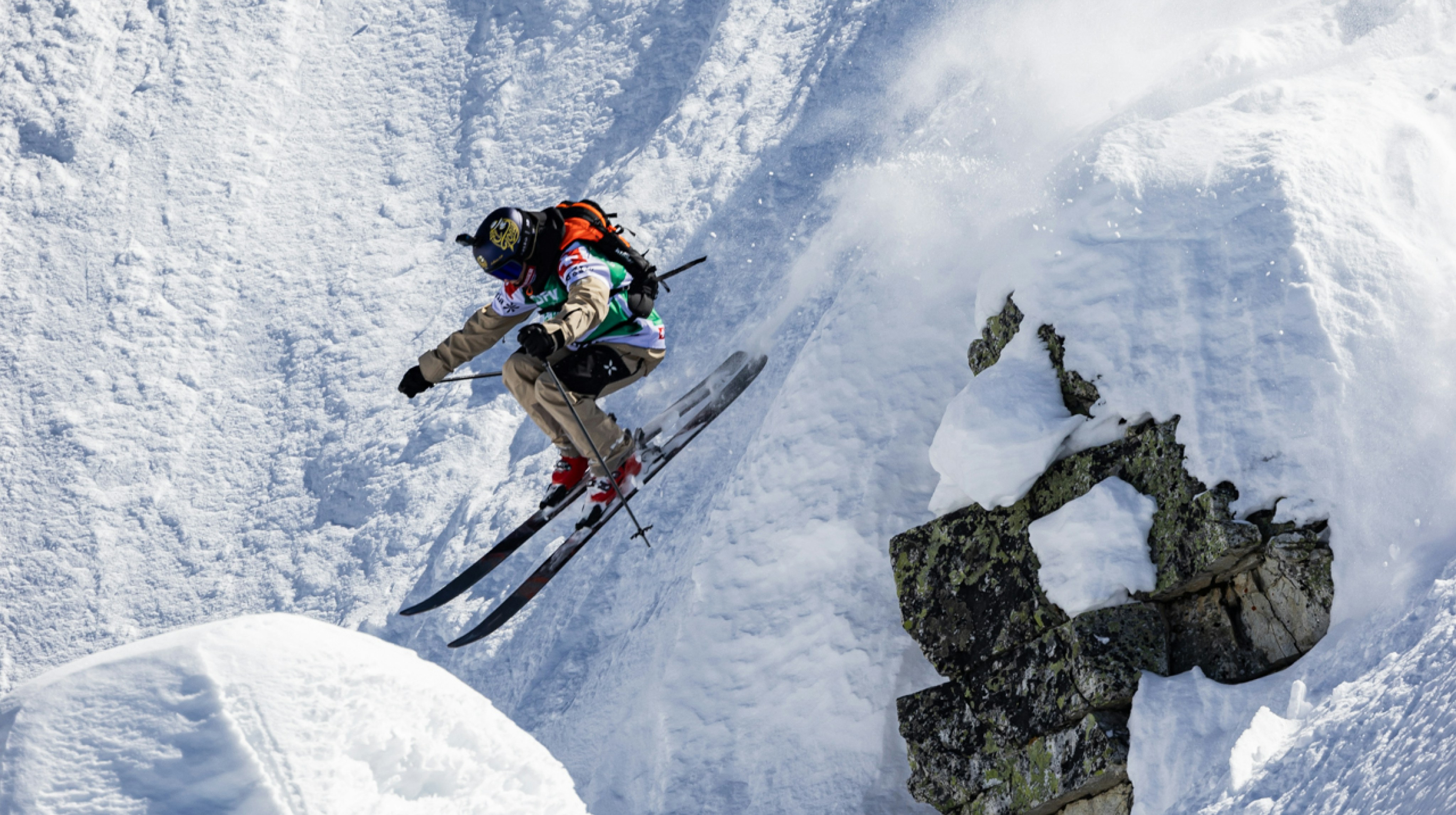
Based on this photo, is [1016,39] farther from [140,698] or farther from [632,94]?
[140,698]

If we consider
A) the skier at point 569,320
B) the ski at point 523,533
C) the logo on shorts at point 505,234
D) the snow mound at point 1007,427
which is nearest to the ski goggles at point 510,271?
the skier at point 569,320

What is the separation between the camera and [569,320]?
6.18 m

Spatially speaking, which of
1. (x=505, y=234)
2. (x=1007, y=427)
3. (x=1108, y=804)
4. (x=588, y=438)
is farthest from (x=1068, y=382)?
(x=505, y=234)

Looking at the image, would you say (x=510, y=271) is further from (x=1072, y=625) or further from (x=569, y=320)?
(x=1072, y=625)

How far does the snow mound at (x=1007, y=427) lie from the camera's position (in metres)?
6.82

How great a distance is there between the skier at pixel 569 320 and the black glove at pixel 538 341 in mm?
225

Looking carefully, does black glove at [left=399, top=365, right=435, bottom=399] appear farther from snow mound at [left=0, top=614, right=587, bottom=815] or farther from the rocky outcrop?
the rocky outcrop

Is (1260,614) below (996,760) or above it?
above

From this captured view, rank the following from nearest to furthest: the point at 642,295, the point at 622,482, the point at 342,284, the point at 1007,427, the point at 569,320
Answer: the point at 569,320, the point at 1007,427, the point at 642,295, the point at 622,482, the point at 342,284

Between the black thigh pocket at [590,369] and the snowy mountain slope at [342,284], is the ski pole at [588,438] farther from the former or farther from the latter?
the snowy mountain slope at [342,284]

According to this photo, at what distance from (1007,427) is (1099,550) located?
963 millimetres

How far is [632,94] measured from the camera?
1420 centimetres

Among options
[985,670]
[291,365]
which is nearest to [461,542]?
[291,365]

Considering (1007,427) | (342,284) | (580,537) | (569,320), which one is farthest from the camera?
(342,284)
